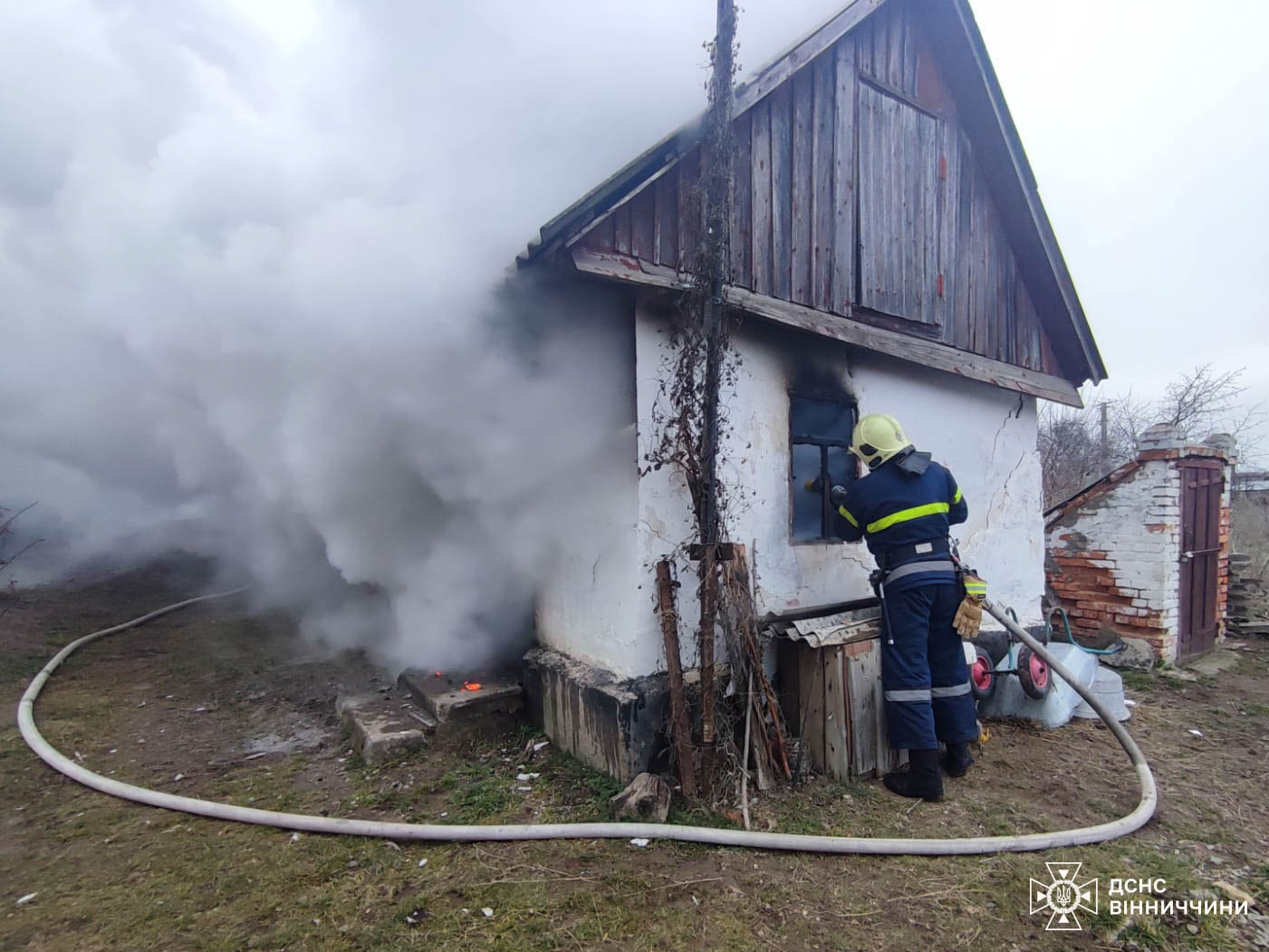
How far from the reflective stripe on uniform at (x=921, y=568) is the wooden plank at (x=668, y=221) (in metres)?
2.35

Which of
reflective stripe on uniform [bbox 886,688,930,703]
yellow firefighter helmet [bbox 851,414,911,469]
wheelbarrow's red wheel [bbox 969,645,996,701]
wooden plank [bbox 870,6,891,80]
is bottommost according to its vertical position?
wheelbarrow's red wheel [bbox 969,645,996,701]

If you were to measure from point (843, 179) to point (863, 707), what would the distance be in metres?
4.01

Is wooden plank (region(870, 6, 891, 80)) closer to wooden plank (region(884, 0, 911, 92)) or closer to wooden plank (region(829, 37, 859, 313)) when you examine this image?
wooden plank (region(884, 0, 911, 92))

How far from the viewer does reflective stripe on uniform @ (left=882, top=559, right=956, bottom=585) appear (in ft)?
13.5

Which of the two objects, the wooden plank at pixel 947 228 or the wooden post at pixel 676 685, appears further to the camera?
the wooden plank at pixel 947 228

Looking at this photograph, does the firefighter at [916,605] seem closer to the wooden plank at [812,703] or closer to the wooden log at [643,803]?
the wooden plank at [812,703]

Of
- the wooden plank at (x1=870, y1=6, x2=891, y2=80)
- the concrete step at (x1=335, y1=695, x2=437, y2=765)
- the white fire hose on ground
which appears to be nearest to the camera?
the white fire hose on ground

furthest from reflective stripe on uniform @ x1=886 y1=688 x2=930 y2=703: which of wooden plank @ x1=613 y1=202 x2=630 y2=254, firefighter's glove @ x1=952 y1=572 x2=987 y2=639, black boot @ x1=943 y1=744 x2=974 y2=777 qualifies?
wooden plank @ x1=613 y1=202 x2=630 y2=254

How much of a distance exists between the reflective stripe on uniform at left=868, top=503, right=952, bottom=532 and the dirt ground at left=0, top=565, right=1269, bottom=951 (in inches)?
64.0

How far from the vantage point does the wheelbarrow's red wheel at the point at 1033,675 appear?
5.14 m

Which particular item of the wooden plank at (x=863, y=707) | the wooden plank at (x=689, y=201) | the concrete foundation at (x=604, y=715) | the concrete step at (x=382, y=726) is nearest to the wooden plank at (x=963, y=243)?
the wooden plank at (x=689, y=201)

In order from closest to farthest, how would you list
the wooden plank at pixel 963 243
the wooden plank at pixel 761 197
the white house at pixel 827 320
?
the white house at pixel 827 320, the wooden plank at pixel 761 197, the wooden plank at pixel 963 243

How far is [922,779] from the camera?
3951mm

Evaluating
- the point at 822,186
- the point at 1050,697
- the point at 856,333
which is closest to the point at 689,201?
the point at 822,186
